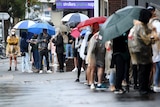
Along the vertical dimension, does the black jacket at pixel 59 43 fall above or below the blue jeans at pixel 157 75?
above

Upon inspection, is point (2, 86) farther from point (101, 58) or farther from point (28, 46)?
point (28, 46)

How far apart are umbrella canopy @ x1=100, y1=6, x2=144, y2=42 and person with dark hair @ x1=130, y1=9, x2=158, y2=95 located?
0.31 meters

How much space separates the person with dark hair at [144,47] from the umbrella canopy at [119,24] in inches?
12.2

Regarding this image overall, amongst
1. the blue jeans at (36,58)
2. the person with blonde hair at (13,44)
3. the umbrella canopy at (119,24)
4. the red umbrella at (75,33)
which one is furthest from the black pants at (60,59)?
the umbrella canopy at (119,24)

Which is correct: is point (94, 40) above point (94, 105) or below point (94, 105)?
above

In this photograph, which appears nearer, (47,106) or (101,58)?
(47,106)

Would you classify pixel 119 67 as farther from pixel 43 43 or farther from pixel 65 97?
pixel 43 43

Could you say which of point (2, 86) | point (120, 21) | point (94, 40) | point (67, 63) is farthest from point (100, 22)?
point (67, 63)

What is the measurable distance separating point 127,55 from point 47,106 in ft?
8.55

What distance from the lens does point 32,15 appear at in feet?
228

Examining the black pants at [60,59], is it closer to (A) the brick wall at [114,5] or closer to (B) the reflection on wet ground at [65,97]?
(A) the brick wall at [114,5]

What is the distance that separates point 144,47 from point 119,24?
78cm

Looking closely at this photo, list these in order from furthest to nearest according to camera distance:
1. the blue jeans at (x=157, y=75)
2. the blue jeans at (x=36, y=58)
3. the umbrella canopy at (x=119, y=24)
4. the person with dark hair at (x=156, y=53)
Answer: the blue jeans at (x=36, y=58) → the blue jeans at (x=157, y=75) → the person with dark hair at (x=156, y=53) → the umbrella canopy at (x=119, y=24)

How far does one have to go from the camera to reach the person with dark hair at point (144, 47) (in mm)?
11680
